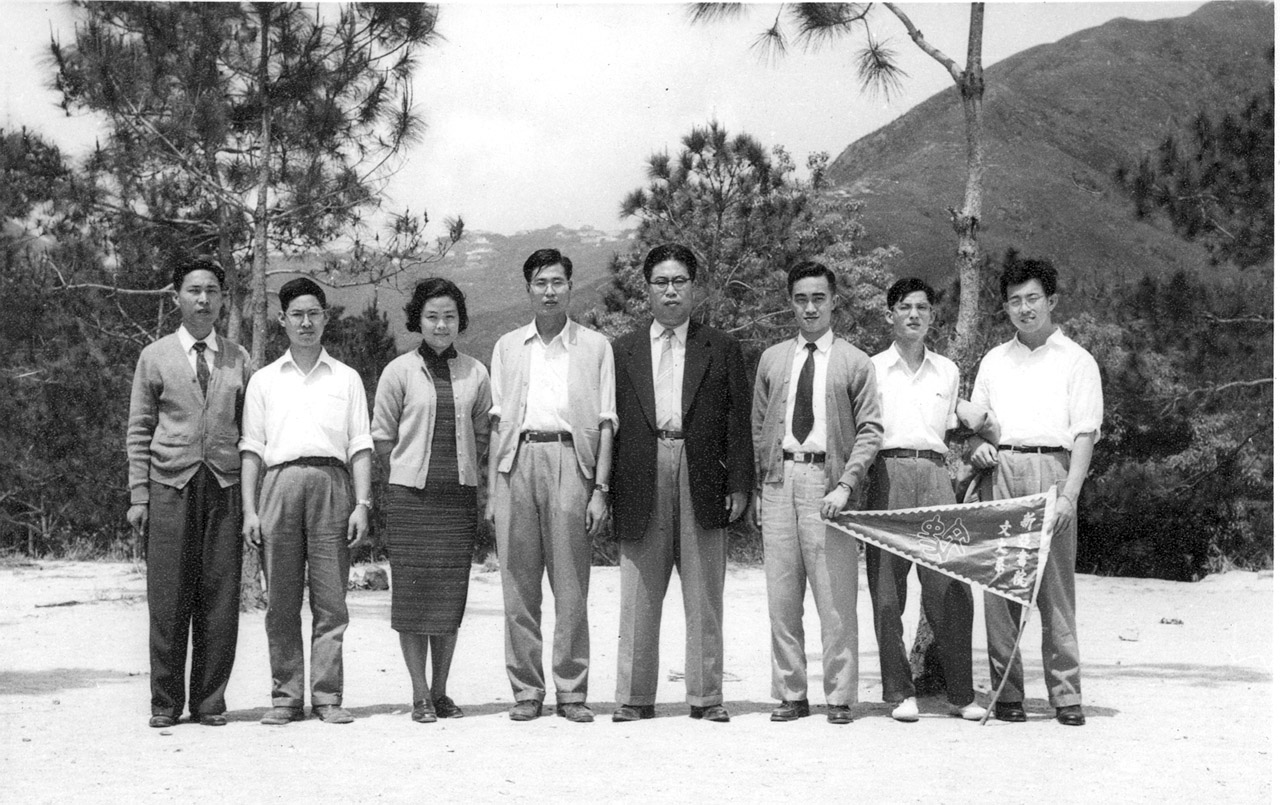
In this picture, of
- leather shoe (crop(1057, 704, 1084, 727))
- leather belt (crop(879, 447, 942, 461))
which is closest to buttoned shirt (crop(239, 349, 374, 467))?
leather belt (crop(879, 447, 942, 461))

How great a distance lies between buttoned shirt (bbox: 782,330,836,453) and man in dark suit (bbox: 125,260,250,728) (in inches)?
90.1

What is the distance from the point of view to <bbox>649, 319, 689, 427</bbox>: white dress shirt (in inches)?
216

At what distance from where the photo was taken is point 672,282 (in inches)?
218

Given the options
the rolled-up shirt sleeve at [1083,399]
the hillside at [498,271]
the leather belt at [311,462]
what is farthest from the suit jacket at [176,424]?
the hillside at [498,271]

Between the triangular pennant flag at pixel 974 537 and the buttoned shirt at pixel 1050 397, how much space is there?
31 centimetres

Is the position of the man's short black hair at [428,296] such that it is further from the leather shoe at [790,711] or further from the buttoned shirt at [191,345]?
the leather shoe at [790,711]

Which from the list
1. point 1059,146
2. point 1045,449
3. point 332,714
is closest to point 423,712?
point 332,714

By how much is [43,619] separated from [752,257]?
1091 centimetres

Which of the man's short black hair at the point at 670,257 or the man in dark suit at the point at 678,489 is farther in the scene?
the man's short black hair at the point at 670,257

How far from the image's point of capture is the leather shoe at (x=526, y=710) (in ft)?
17.7

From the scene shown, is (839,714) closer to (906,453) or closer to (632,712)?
(632,712)

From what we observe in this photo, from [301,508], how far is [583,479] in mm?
1155

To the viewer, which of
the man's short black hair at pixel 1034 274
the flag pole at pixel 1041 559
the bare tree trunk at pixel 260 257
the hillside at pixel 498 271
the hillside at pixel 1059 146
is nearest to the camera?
the flag pole at pixel 1041 559

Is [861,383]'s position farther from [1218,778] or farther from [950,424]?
Answer: [1218,778]
